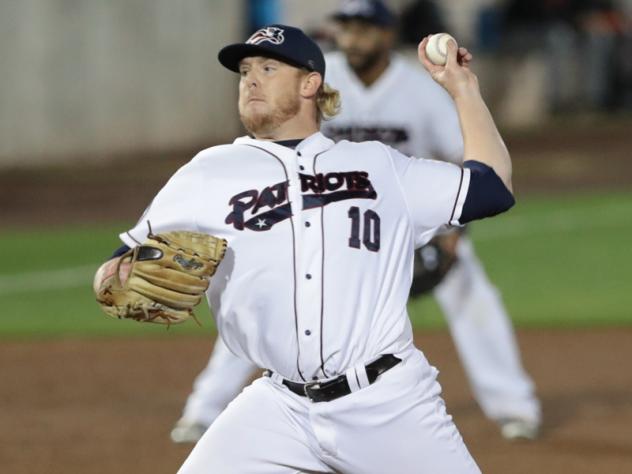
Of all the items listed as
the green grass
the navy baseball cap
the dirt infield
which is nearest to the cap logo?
the navy baseball cap

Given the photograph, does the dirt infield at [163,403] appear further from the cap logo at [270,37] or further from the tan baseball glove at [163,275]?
the cap logo at [270,37]

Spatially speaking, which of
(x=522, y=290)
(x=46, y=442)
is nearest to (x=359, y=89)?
(x=46, y=442)

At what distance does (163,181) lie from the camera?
1816 centimetres

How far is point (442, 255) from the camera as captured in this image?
7.06 metres

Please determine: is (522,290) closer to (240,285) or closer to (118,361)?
(118,361)

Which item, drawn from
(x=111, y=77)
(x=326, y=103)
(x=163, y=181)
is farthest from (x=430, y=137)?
(x=111, y=77)

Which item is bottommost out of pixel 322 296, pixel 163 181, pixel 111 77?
pixel 163 181

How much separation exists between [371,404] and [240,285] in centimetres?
50

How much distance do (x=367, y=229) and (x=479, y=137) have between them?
16.7 inches

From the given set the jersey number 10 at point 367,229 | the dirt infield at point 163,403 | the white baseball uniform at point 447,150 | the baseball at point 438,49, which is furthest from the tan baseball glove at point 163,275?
the white baseball uniform at point 447,150

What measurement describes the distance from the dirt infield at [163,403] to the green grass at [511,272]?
523 millimetres

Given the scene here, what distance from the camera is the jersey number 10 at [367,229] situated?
4.30 m

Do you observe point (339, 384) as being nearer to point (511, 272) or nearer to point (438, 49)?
point (438, 49)

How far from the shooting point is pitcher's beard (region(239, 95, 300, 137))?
4.43 meters
